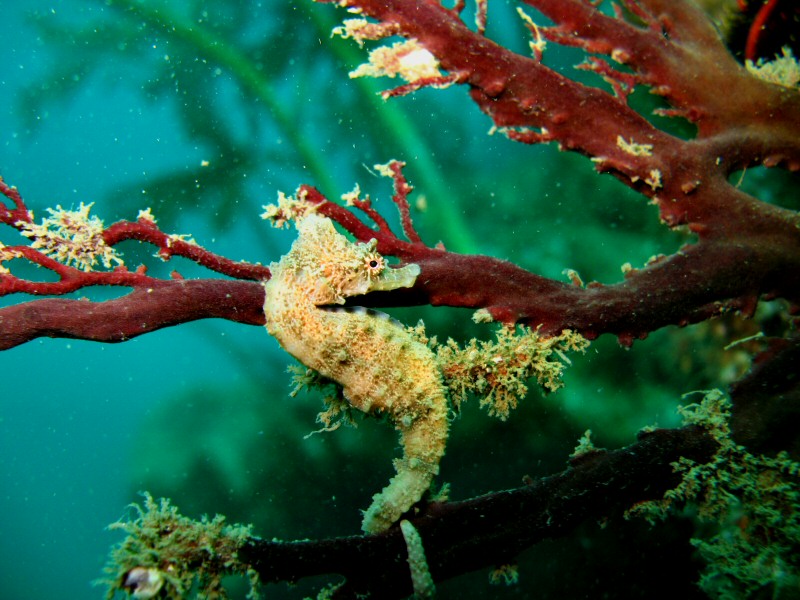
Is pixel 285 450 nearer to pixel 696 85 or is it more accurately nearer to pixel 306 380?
pixel 306 380

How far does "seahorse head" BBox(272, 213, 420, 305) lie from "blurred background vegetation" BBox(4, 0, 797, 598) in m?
5.28

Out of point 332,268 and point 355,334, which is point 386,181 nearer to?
point 332,268

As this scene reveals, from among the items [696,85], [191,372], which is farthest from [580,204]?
[191,372]

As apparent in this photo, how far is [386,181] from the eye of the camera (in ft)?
29.3

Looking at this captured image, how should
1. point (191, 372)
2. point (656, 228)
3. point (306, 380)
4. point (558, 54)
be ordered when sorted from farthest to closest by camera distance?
point (191, 372)
point (558, 54)
point (656, 228)
point (306, 380)

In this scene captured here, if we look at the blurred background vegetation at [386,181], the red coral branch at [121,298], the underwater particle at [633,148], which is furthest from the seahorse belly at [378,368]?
the blurred background vegetation at [386,181]

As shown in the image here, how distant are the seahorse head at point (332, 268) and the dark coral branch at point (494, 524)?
1.30 metres

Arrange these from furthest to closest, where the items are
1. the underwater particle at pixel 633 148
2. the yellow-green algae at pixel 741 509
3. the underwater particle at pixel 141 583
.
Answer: the underwater particle at pixel 633 148 → the yellow-green algae at pixel 741 509 → the underwater particle at pixel 141 583

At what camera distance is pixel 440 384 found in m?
2.51

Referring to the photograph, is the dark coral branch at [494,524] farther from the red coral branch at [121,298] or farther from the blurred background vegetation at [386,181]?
the blurred background vegetation at [386,181]

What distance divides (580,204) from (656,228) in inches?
46.5

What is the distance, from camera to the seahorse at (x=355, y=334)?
7.50 feet

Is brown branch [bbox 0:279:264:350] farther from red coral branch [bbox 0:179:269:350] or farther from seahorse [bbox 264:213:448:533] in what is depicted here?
seahorse [bbox 264:213:448:533]

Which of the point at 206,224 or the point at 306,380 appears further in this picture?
the point at 206,224
